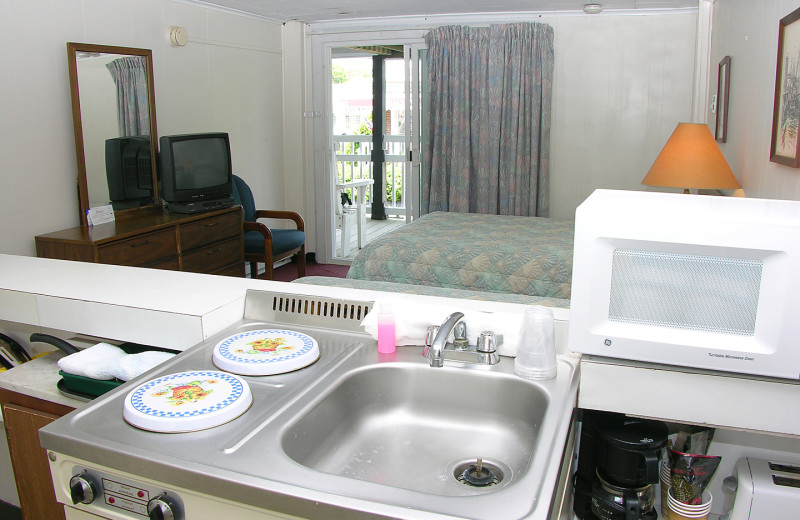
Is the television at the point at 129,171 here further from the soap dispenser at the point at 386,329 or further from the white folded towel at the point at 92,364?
the soap dispenser at the point at 386,329

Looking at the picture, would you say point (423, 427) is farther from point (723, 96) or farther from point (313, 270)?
point (313, 270)

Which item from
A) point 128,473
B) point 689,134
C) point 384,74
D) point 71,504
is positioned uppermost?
point 384,74

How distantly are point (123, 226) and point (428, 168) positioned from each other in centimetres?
263

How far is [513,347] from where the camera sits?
153 centimetres

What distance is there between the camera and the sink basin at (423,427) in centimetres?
134

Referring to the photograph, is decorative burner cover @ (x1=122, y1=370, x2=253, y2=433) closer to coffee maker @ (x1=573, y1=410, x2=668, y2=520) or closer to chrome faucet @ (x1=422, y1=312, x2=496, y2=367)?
chrome faucet @ (x1=422, y1=312, x2=496, y2=367)

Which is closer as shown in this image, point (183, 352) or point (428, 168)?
point (183, 352)

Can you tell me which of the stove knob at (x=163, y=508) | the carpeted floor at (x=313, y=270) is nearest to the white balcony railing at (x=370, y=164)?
the carpeted floor at (x=313, y=270)

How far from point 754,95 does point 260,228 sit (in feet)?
10.6

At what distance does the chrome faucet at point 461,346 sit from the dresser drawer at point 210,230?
300 cm

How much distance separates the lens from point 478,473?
4.32ft

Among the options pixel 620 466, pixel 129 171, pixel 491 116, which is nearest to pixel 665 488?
pixel 620 466

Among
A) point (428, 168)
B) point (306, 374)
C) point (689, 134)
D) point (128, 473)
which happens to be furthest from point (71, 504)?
point (428, 168)

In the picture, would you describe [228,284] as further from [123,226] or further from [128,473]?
[123,226]
